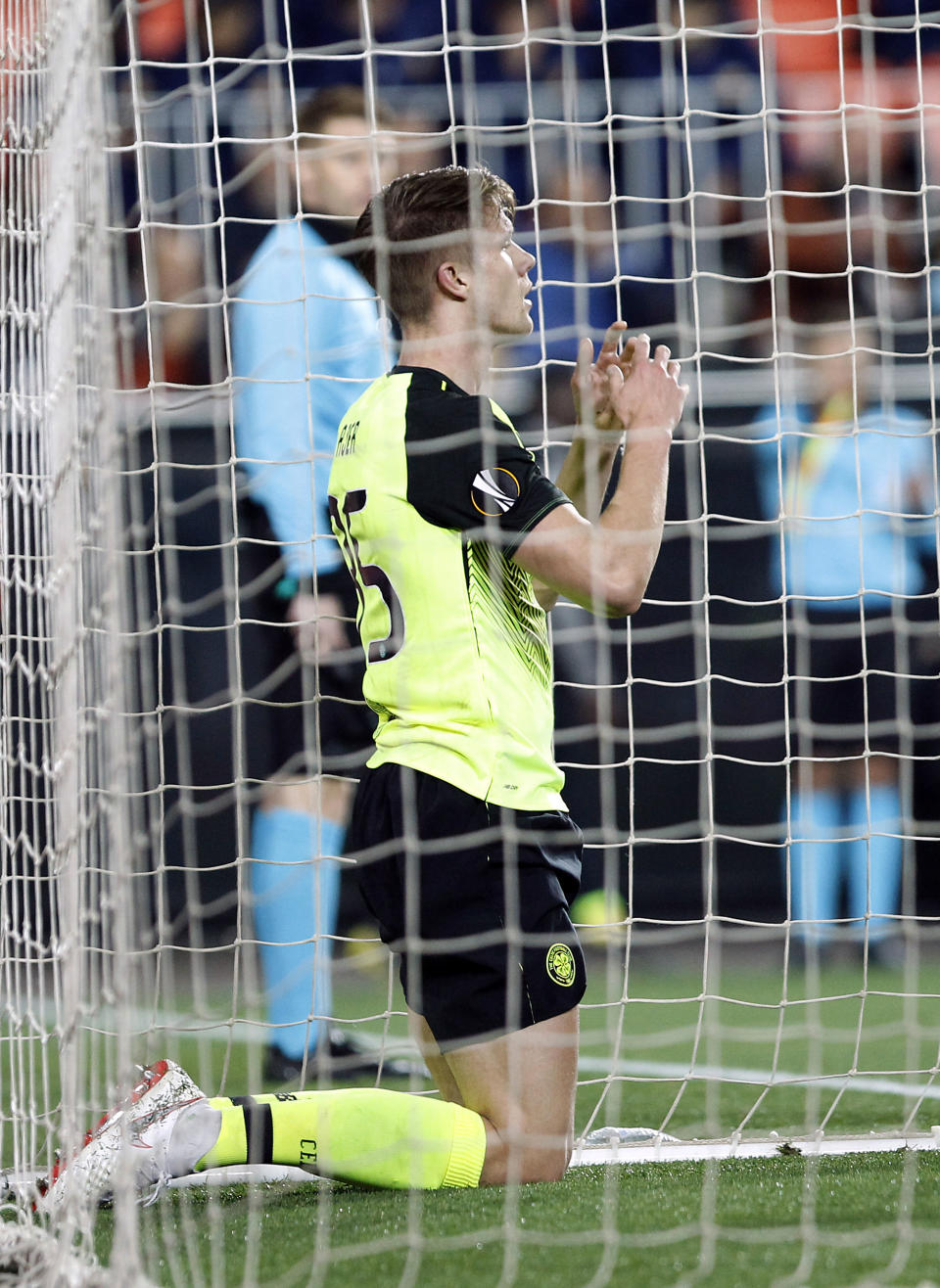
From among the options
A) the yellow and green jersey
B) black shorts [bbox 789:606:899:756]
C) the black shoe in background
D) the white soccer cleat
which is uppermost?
the yellow and green jersey

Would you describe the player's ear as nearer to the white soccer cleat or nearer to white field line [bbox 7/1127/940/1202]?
the white soccer cleat

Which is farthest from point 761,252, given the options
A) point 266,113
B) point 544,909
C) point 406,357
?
point 544,909

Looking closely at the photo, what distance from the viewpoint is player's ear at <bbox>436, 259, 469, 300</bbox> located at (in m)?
2.16

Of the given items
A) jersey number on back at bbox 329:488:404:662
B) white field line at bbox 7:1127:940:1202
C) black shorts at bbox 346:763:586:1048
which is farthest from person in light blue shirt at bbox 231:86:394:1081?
black shorts at bbox 346:763:586:1048

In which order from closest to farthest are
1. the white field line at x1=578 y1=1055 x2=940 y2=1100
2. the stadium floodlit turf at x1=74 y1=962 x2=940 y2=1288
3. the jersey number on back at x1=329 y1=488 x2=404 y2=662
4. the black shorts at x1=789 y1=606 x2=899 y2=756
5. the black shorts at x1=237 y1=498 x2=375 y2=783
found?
the stadium floodlit turf at x1=74 y1=962 x2=940 y2=1288 → the jersey number on back at x1=329 y1=488 x2=404 y2=662 → the white field line at x1=578 y1=1055 x2=940 y2=1100 → the black shorts at x1=237 y1=498 x2=375 y2=783 → the black shorts at x1=789 y1=606 x2=899 y2=756

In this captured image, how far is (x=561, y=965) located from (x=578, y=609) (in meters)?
3.06

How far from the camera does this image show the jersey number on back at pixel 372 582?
2.12m

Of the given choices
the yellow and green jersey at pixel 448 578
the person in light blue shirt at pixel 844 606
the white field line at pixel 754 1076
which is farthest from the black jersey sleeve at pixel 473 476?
the person in light blue shirt at pixel 844 606

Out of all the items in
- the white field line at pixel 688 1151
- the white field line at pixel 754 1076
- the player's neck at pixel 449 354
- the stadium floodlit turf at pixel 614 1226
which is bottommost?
the white field line at pixel 754 1076

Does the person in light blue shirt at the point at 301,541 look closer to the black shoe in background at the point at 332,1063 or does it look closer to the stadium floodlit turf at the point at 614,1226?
the black shoe in background at the point at 332,1063

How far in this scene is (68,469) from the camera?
187 cm

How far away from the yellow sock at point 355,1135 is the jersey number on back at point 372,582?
585 millimetres

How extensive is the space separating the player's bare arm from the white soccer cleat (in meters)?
0.85

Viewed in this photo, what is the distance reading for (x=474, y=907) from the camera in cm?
204
